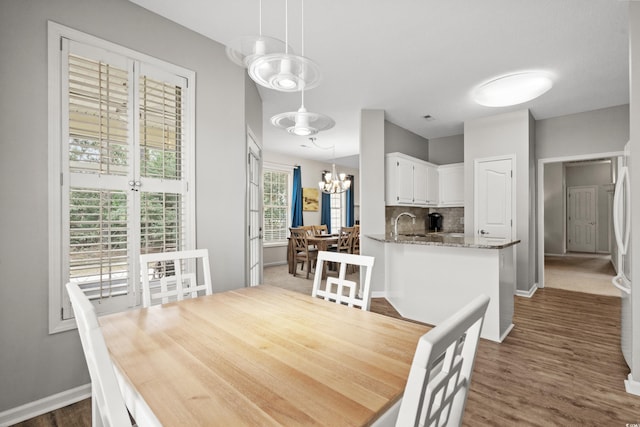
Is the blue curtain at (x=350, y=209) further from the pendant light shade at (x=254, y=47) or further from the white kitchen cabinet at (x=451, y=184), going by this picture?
the pendant light shade at (x=254, y=47)

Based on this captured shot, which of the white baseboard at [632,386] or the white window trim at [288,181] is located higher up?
the white window trim at [288,181]

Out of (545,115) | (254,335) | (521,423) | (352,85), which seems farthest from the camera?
(545,115)

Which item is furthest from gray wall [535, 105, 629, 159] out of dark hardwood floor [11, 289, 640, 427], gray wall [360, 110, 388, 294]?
gray wall [360, 110, 388, 294]

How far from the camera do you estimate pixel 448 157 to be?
5852mm

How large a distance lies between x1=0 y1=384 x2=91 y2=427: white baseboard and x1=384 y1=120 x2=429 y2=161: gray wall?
440cm

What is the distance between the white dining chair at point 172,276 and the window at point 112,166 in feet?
0.50

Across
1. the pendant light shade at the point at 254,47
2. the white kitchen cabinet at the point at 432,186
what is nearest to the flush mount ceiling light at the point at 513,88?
the white kitchen cabinet at the point at 432,186

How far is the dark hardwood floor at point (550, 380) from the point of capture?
1.74 meters

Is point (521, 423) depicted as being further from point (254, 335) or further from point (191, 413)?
point (191, 413)

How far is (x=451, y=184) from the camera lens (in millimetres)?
5586

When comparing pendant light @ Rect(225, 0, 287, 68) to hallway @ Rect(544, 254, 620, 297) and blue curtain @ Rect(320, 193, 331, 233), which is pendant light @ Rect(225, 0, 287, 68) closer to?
hallway @ Rect(544, 254, 620, 297)

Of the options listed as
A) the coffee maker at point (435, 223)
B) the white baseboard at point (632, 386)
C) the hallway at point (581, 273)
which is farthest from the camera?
the coffee maker at point (435, 223)

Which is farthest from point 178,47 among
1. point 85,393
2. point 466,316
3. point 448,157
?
point 448,157

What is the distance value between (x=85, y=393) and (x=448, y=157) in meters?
6.13
